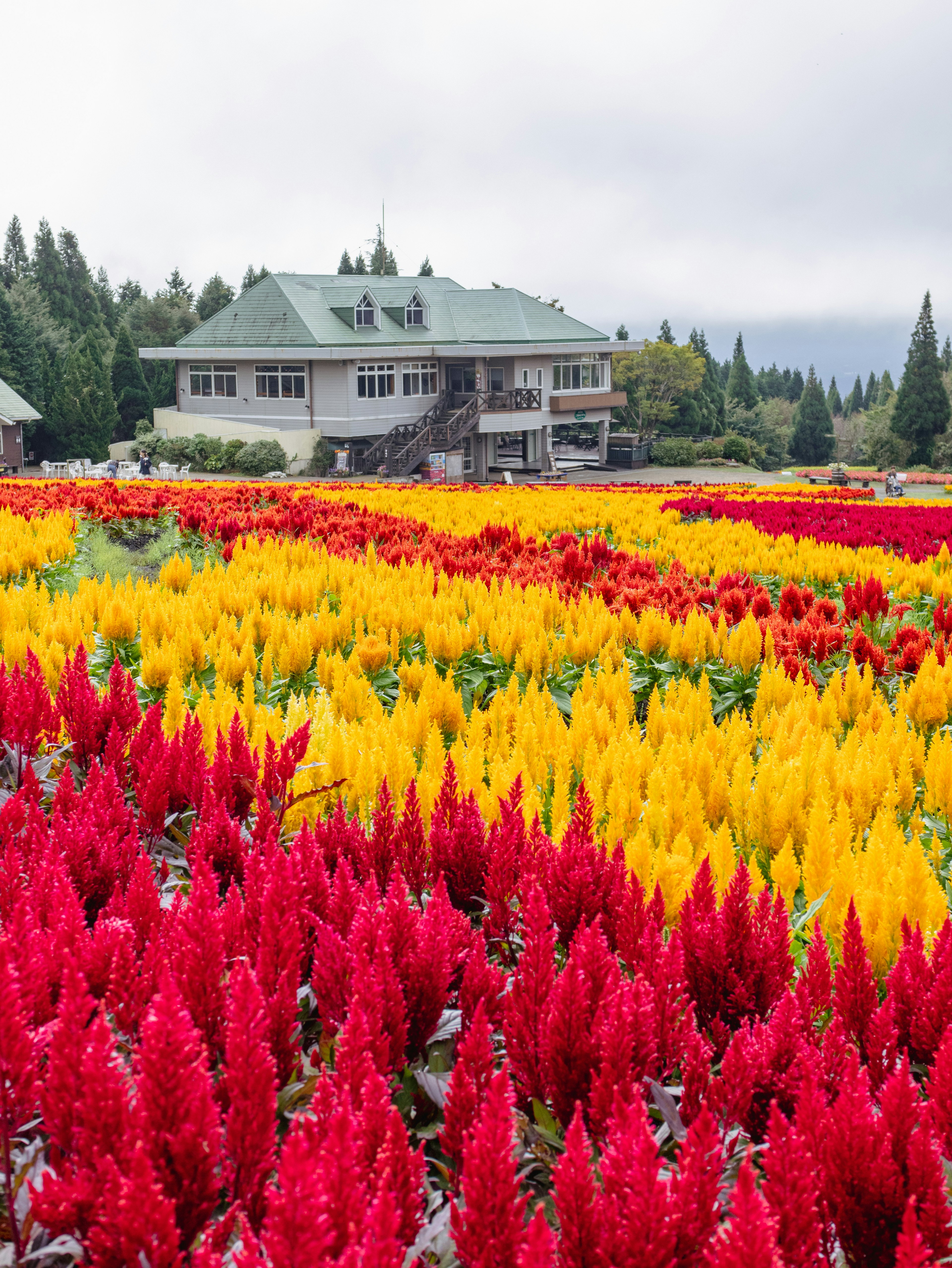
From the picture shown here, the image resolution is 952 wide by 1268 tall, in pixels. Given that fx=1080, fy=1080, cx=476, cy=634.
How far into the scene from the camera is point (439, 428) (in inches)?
2035

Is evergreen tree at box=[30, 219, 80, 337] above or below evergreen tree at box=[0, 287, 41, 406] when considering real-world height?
above

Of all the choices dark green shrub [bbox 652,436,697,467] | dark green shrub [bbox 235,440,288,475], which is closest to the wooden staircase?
dark green shrub [bbox 235,440,288,475]

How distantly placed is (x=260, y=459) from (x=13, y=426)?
16277mm

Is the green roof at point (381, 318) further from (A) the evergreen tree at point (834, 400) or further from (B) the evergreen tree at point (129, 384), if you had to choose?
(A) the evergreen tree at point (834, 400)

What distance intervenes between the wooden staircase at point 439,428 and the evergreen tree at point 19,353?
23.6 m

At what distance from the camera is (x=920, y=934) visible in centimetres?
237

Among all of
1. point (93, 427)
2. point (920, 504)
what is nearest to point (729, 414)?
point (93, 427)

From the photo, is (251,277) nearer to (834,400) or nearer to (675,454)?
(675,454)

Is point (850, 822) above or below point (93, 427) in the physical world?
below

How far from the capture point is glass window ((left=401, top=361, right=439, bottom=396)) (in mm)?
54438

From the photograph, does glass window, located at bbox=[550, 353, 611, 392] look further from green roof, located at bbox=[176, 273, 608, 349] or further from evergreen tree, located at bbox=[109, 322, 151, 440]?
evergreen tree, located at bbox=[109, 322, 151, 440]

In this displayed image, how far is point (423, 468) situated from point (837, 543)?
4164 cm

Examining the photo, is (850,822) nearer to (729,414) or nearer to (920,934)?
(920,934)

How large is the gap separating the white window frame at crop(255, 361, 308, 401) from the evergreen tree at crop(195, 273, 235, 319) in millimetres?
28291
